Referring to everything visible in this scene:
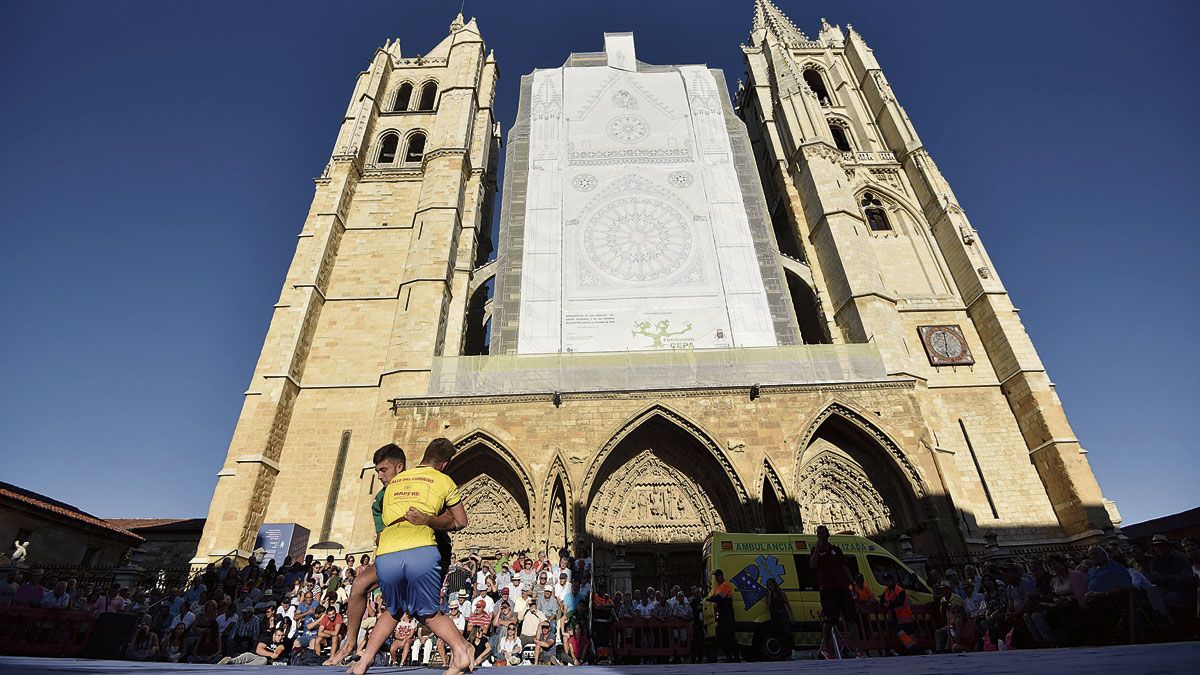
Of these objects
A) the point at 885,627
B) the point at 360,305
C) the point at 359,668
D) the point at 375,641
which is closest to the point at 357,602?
the point at 375,641

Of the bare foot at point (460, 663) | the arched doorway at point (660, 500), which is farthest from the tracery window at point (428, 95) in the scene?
the bare foot at point (460, 663)

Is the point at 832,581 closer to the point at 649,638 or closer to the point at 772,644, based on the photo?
the point at 772,644

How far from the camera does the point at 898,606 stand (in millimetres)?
5914

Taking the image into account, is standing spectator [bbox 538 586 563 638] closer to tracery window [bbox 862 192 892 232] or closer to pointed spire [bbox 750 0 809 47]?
tracery window [bbox 862 192 892 232]

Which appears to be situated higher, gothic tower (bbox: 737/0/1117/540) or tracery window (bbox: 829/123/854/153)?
tracery window (bbox: 829/123/854/153)

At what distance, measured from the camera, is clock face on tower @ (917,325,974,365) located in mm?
14031

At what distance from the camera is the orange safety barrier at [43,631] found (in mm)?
4684

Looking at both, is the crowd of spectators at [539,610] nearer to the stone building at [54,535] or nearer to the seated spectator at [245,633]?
the seated spectator at [245,633]

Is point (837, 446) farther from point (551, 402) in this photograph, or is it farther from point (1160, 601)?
point (1160, 601)

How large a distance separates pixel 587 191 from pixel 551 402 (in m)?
6.86

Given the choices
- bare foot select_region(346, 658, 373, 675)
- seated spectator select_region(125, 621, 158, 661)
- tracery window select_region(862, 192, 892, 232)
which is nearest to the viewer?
bare foot select_region(346, 658, 373, 675)

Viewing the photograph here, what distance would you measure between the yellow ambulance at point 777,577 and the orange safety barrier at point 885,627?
1.62ft

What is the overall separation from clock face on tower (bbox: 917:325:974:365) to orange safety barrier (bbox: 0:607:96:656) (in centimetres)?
1631

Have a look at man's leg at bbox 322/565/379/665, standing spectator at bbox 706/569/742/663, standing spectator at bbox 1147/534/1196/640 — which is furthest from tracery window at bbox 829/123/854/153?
man's leg at bbox 322/565/379/665
